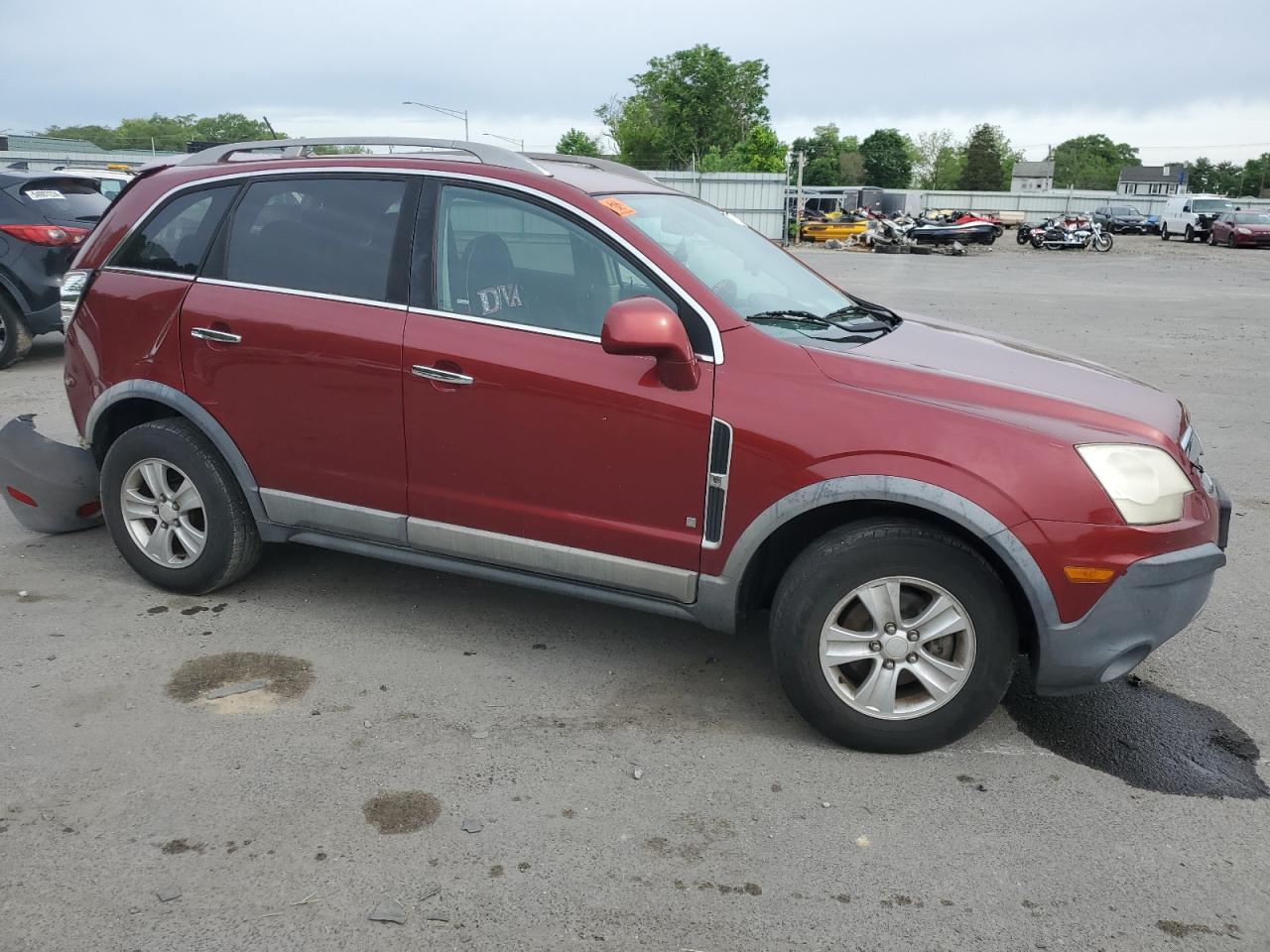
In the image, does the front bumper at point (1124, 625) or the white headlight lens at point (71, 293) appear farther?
the white headlight lens at point (71, 293)

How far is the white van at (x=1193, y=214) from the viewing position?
3881 centimetres

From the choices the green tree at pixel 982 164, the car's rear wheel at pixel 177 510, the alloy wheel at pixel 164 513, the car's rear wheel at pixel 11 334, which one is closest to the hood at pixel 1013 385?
the car's rear wheel at pixel 177 510

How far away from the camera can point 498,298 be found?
12.4ft

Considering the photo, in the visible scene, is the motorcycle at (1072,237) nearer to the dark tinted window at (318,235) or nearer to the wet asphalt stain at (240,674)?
the dark tinted window at (318,235)

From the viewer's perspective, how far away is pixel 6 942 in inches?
99.8

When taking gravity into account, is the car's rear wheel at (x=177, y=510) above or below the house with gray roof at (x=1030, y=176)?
below

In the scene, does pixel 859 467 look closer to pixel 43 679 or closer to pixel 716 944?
pixel 716 944

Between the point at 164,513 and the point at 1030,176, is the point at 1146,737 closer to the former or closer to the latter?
the point at 164,513

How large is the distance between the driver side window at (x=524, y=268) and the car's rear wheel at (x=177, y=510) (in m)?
1.33

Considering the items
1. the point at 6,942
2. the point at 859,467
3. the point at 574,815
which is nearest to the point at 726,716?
the point at 574,815

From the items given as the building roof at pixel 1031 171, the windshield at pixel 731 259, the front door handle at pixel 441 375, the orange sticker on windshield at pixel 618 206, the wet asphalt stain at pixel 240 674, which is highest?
the building roof at pixel 1031 171

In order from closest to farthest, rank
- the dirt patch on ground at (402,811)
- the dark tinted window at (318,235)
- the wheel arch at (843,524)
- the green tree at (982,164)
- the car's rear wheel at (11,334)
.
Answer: the dirt patch on ground at (402,811) < the wheel arch at (843,524) < the dark tinted window at (318,235) < the car's rear wheel at (11,334) < the green tree at (982,164)

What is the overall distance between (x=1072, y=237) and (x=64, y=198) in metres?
33.2

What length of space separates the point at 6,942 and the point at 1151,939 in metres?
2.77
